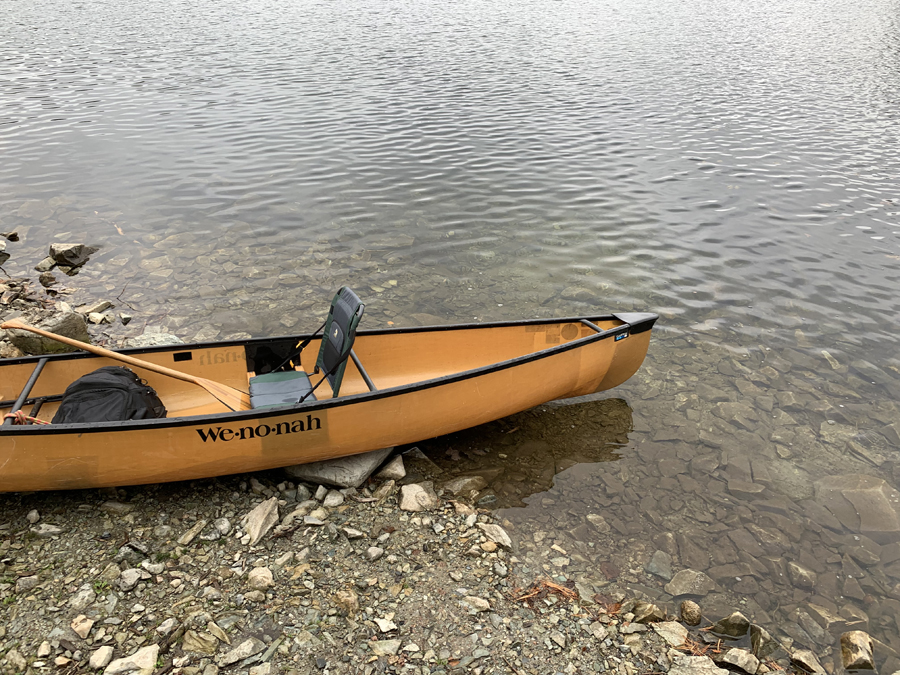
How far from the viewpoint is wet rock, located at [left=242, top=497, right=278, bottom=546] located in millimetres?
5453

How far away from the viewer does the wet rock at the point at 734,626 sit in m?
5.05

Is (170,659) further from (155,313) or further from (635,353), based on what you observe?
(155,313)

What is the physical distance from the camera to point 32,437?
519 centimetres

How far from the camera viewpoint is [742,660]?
4.67m

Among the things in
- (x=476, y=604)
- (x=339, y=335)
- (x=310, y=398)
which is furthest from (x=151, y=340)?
(x=476, y=604)

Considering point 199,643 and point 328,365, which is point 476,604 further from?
point 328,365

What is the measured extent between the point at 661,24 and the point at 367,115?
71.6 ft

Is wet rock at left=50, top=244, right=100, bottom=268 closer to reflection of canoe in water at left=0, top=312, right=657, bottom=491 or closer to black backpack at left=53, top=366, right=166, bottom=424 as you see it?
reflection of canoe in water at left=0, top=312, right=657, bottom=491

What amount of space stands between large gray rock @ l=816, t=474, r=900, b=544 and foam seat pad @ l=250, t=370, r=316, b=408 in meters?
5.52

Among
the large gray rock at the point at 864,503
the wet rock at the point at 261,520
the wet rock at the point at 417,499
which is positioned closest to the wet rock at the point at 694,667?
the wet rock at the point at 417,499

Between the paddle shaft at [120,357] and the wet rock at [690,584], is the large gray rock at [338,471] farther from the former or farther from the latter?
the wet rock at [690,584]

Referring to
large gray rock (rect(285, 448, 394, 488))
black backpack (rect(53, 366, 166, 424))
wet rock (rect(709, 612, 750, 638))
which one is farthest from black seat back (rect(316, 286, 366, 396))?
wet rock (rect(709, 612, 750, 638))

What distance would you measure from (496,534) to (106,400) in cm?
384

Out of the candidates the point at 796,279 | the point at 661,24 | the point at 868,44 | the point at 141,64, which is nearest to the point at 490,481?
the point at 796,279
